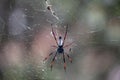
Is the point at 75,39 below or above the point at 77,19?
below

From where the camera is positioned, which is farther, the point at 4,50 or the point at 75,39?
the point at 4,50

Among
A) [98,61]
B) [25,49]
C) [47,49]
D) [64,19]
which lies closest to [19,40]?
[25,49]

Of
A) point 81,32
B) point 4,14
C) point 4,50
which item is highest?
point 4,14

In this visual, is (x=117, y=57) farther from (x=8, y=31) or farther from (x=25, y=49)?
(x=8, y=31)

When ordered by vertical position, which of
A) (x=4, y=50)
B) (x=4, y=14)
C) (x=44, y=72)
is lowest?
(x=44, y=72)

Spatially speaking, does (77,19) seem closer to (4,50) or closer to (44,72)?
(44,72)

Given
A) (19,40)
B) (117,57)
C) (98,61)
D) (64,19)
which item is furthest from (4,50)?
(117,57)

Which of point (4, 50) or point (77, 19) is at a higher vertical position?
point (77, 19)

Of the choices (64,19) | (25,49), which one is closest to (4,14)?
(25,49)

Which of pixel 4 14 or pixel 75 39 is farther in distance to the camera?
pixel 4 14
